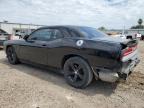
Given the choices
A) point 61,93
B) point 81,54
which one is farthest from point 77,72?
point 61,93

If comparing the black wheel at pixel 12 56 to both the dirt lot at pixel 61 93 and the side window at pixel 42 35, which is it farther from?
the dirt lot at pixel 61 93

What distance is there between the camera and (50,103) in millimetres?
3219

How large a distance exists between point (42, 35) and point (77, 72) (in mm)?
1697

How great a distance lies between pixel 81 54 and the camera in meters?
3.78

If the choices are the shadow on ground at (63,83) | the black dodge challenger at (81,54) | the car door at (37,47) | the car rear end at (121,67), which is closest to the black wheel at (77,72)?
the black dodge challenger at (81,54)

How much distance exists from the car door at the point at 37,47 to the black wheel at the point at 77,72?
86 centimetres

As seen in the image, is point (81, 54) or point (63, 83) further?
point (63, 83)

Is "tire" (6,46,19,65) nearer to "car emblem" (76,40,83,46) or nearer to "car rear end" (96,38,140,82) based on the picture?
"car emblem" (76,40,83,46)

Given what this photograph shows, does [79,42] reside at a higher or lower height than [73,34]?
lower

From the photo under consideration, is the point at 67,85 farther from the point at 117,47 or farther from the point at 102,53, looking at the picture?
the point at 117,47

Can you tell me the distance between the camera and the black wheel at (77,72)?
3760 millimetres

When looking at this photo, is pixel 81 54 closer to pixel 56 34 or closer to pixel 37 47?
pixel 56 34

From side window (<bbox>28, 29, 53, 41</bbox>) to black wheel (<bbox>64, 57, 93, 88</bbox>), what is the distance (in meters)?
1.08

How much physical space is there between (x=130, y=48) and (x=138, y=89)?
103 cm
